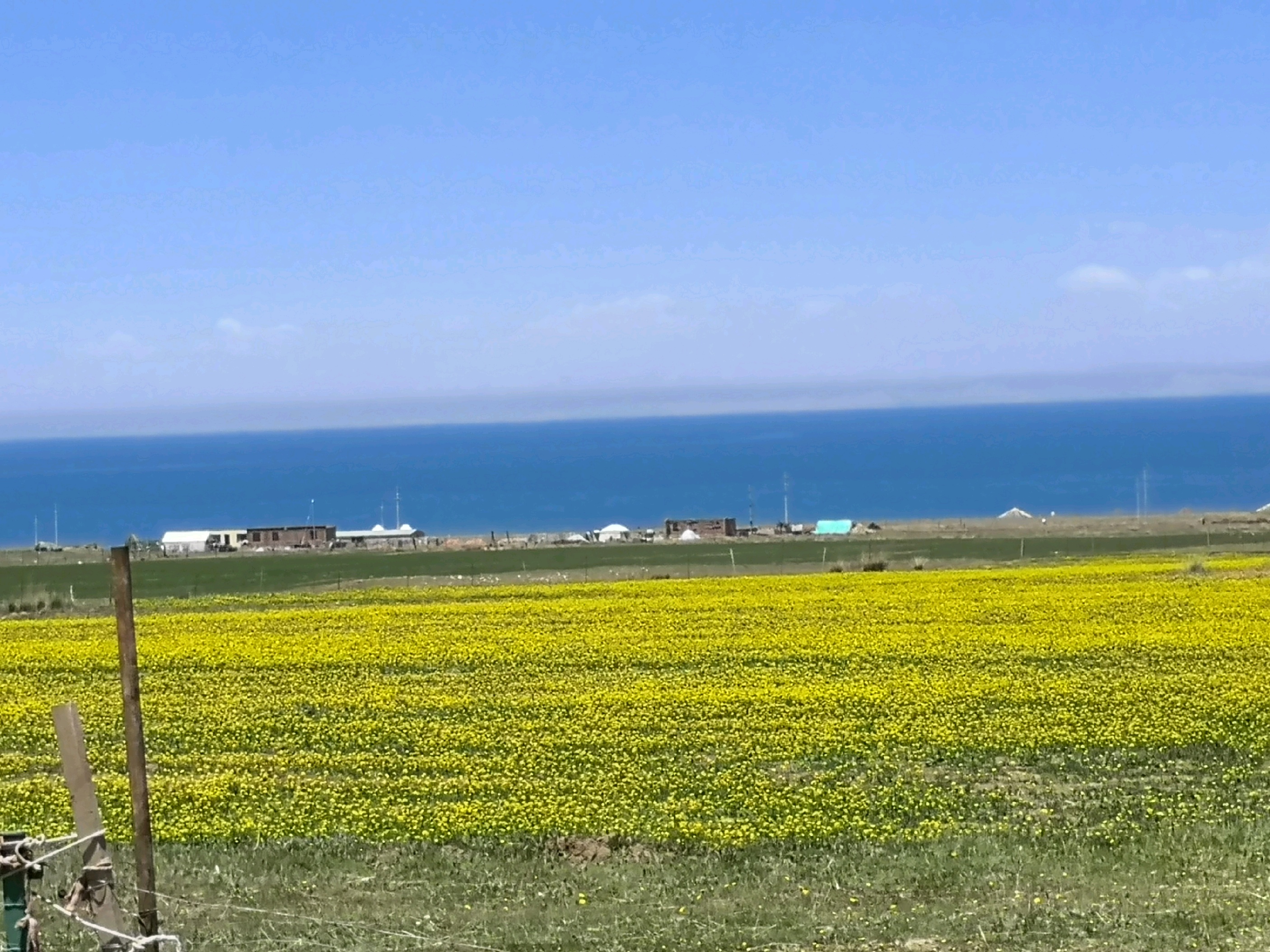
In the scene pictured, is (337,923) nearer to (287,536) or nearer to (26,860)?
(26,860)

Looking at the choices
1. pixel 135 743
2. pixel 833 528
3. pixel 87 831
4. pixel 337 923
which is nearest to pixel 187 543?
pixel 833 528

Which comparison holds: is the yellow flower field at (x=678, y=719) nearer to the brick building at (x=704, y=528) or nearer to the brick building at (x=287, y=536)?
the brick building at (x=704, y=528)

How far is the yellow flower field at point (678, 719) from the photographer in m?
19.3

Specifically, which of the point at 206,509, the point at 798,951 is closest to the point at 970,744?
the point at 798,951

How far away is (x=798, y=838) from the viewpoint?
58.9 ft

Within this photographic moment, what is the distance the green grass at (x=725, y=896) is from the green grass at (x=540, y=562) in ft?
134

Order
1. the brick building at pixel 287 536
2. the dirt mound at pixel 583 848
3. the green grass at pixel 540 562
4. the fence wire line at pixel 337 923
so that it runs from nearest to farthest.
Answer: the fence wire line at pixel 337 923 → the dirt mound at pixel 583 848 → the green grass at pixel 540 562 → the brick building at pixel 287 536

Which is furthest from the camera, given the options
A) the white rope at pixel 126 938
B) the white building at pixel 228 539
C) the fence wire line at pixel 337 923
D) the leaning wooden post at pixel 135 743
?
the white building at pixel 228 539

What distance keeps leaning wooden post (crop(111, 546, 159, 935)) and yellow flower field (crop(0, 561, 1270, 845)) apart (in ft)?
21.9

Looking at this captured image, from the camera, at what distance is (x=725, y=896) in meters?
15.7

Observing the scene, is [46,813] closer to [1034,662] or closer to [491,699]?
[491,699]

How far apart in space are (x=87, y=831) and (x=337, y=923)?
4.90 meters

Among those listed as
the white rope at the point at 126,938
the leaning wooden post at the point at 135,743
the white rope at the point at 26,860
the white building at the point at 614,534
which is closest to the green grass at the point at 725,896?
the leaning wooden post at the point at 135,743

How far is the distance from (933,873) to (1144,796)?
480 cm
